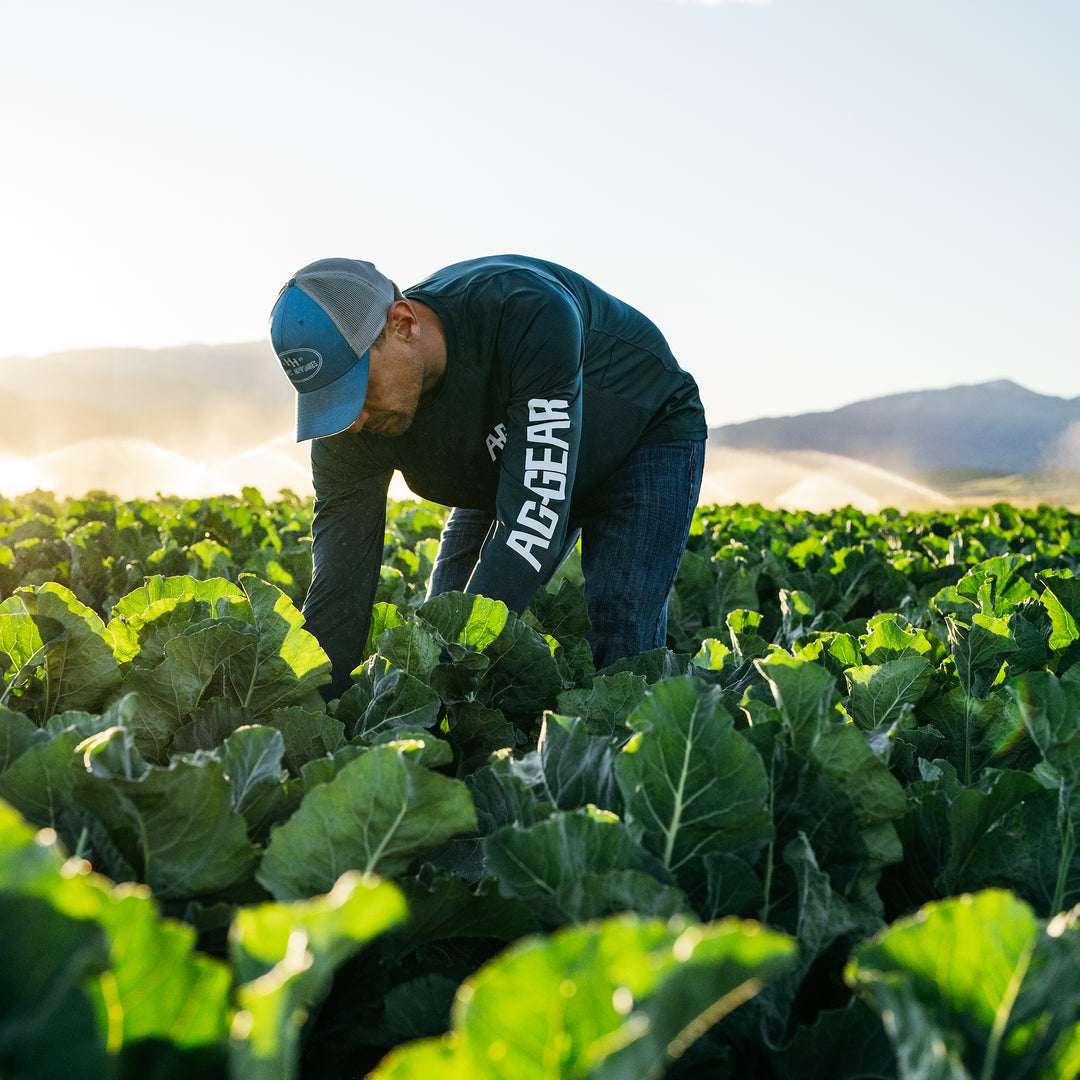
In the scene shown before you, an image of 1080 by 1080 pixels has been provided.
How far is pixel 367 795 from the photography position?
1.08 metres

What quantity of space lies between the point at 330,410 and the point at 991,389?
512ft

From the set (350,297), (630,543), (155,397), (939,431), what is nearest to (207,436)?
(155,397)

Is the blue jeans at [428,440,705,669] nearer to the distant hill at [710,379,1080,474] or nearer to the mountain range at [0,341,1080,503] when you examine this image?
the mountain range at [0,341,1080,503]

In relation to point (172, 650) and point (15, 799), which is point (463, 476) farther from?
point (15, 799)

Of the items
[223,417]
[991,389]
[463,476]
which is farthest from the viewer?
[991,389]

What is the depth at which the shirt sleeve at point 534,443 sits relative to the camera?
103 inches

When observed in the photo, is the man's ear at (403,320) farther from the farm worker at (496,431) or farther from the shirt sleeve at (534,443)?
the shirt sleeve at (534,443)

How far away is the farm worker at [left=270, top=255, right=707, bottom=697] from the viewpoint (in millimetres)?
2725

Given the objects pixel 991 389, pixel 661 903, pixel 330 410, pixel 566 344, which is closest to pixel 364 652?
pixel 330 410

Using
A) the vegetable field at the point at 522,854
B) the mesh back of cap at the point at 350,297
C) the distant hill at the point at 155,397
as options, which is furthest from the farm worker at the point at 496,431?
the distant hill at the point at 155,397

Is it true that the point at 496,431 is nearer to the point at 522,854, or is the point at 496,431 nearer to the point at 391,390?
the point at 391,390

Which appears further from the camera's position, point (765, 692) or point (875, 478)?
point (875, 478)

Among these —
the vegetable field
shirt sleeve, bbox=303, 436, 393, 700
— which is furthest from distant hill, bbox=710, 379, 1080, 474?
the vegetable field

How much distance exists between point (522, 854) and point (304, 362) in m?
1.92
